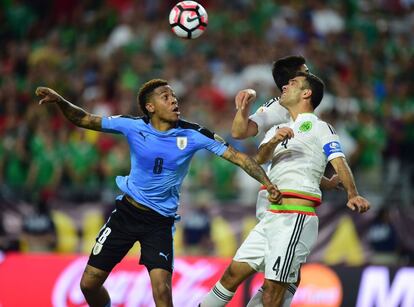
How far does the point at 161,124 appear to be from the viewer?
9.34 m

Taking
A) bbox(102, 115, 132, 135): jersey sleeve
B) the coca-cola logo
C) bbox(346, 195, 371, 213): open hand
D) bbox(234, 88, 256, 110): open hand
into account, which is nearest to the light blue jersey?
bbox(102, 115, 132, 135): jersey sleeve

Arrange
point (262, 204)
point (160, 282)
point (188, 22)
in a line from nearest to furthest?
point (160, 282)
point (262, 204)
point (188, 22)

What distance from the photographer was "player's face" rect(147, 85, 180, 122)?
9.23 meters

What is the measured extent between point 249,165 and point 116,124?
1.35m

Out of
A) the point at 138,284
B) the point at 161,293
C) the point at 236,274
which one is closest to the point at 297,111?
the point at 236,274

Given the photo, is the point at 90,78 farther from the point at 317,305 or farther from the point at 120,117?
the point at 120,117

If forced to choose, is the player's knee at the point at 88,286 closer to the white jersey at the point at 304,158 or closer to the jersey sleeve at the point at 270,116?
the white jersey at the point at 304,158

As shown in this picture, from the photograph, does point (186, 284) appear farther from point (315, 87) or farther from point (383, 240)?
point (315, 87)

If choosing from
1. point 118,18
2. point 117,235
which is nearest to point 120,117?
point 117,235

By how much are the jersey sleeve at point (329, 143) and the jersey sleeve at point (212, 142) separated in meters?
0.91

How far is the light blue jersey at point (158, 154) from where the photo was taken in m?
9.23

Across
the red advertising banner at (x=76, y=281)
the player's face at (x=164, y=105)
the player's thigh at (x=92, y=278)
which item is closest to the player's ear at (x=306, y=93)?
the player's face at (x=164, y=105)

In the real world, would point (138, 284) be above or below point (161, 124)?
below

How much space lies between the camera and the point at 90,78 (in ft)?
61.2
